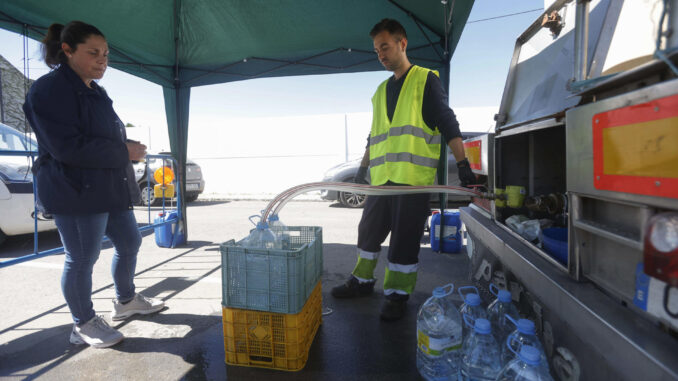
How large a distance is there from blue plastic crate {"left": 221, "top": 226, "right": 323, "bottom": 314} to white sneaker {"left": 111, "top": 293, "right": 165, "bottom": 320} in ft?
4.06

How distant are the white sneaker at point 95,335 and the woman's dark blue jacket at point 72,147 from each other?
0.79 m

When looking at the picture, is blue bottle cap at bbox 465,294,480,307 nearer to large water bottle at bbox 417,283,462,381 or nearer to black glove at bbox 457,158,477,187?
large water bottle at bbox 417,283,462,381

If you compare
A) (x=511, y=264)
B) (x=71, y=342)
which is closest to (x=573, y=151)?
(x=511, y=264)

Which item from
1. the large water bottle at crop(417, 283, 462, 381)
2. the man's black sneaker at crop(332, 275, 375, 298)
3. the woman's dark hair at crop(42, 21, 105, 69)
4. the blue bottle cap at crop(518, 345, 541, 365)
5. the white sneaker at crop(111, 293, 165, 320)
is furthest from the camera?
the man's black sneaker at crop(332, 275, 375, 298)

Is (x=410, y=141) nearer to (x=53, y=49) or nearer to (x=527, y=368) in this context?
(x=527, y=368)

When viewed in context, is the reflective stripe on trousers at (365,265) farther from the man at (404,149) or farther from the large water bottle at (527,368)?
the large water bottle at (527,368)

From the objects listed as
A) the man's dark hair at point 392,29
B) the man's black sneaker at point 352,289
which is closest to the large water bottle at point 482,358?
the man's black sneaker at point 352,289

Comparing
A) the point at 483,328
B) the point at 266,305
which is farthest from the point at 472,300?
the point at 266,305

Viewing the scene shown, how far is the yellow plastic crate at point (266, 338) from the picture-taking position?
188 cm

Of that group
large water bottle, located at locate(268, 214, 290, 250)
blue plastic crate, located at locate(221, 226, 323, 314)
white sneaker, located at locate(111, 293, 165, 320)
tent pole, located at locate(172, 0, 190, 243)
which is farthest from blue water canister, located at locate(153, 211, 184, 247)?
blue plastic crate, located at locate(221, 226, 323, 314)

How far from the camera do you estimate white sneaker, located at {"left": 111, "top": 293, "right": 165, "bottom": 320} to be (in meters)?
2.61

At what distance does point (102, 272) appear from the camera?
12.5 feet

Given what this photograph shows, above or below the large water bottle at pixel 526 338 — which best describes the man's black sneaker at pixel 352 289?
below

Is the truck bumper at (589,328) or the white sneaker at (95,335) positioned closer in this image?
the truck bumper at (589,328)
